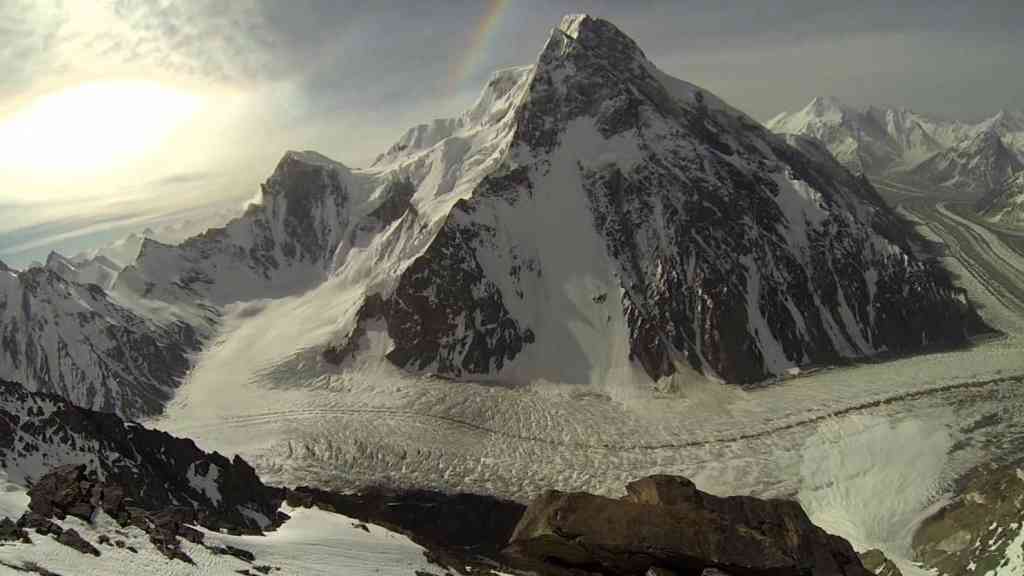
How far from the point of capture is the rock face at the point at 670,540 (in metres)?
42.4

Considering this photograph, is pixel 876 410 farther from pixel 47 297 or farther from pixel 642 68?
pixel 47 297

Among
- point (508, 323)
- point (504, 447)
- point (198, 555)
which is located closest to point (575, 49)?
point (508, 323)

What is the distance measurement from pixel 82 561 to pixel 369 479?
6373 centimetres

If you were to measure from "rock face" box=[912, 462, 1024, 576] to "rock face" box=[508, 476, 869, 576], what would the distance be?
15633mm

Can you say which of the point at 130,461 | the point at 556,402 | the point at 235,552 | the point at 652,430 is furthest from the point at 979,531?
the point at 130,461

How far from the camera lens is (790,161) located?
167750mm

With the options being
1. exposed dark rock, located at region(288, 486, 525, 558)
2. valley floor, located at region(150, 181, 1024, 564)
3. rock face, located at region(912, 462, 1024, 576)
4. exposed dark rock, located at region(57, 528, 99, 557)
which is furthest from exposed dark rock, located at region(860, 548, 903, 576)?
exposed dark rock, located at region(57, 528, 99, 557)

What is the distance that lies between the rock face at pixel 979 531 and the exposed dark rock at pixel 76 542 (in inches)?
2400

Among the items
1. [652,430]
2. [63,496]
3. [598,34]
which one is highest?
[598,34]

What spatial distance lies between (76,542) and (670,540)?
1328 inches

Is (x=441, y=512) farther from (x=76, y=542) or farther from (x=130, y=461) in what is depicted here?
(x=76, y=542)

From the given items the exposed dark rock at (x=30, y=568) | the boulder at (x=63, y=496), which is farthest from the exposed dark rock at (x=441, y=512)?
the exposed dark rock at (x=30, y=568)

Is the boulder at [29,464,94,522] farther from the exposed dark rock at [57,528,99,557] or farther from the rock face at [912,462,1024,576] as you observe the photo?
the rock face at [912,462,1024,576]

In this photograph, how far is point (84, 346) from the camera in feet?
463
